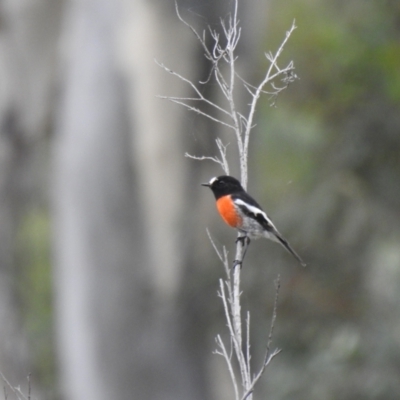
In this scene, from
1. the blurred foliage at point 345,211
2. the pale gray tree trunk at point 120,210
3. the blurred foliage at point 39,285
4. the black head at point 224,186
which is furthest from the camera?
the blurred foliage at point 39,285

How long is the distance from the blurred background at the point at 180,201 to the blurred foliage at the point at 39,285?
201 centimetres

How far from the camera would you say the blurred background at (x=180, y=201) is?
4844 mm

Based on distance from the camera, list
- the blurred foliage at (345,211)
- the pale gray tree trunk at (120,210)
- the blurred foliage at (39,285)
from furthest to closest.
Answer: the blurred foliage at (39,285), the blurred foliage at (345,211), the pale gray tree trunk at (120,210)

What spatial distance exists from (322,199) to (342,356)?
5.21 ft

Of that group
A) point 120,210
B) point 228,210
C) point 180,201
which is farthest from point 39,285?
point 228,210

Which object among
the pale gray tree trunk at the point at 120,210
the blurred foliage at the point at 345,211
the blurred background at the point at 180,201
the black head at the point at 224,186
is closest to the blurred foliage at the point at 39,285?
the blurred background at the point at 180,201

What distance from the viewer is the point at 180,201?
4996 mm

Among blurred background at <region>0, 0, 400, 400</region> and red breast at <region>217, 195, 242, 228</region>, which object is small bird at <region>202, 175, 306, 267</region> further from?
blurred background at <region>0, 0, 400, 400</region>

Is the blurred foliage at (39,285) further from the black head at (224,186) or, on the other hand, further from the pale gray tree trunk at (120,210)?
the black head at (224,186)

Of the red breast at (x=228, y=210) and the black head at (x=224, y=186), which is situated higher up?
the black head at (x=224, y=186)

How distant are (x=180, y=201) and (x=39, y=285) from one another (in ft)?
17.8

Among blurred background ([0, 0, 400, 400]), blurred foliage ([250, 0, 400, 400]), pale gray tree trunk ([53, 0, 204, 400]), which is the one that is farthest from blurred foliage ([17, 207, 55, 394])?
pale gray tree trunk ([53, 0, 204, 400])

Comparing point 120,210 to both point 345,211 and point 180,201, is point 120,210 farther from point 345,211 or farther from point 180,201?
point 345,211

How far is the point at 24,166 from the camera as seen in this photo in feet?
20.7
